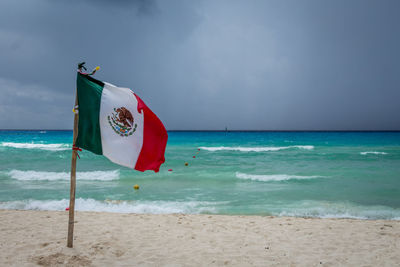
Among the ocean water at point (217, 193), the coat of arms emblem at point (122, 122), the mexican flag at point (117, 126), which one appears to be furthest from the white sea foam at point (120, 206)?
the coat of arms emblem at point (122, 122)

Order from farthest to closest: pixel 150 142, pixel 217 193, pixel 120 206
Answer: pixel 217 193 → pixel 120 206 → pixel 150 142

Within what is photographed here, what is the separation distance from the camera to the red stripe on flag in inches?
174

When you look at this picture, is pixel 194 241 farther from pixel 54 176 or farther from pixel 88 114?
pixel 54 176

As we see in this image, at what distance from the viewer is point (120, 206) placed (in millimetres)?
8930

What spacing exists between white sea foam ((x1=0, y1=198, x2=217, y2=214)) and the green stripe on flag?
15.7 ft

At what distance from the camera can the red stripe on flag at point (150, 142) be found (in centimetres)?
443

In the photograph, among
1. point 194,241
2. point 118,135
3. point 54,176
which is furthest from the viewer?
point 54,176

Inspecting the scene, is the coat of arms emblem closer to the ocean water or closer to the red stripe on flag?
the red stripe on flag

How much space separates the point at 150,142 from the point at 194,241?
8.12ft

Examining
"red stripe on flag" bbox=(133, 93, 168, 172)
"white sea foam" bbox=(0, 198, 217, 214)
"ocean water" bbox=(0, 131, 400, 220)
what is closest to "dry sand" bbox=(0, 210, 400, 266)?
"white sea foam" bbox=(0, 198, 217, 214)

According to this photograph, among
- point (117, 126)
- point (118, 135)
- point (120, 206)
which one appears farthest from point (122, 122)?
point (120, 206)

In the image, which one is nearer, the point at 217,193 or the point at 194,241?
the point at 194,241

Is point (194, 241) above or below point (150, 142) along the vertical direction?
below

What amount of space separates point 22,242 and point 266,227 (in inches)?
205
